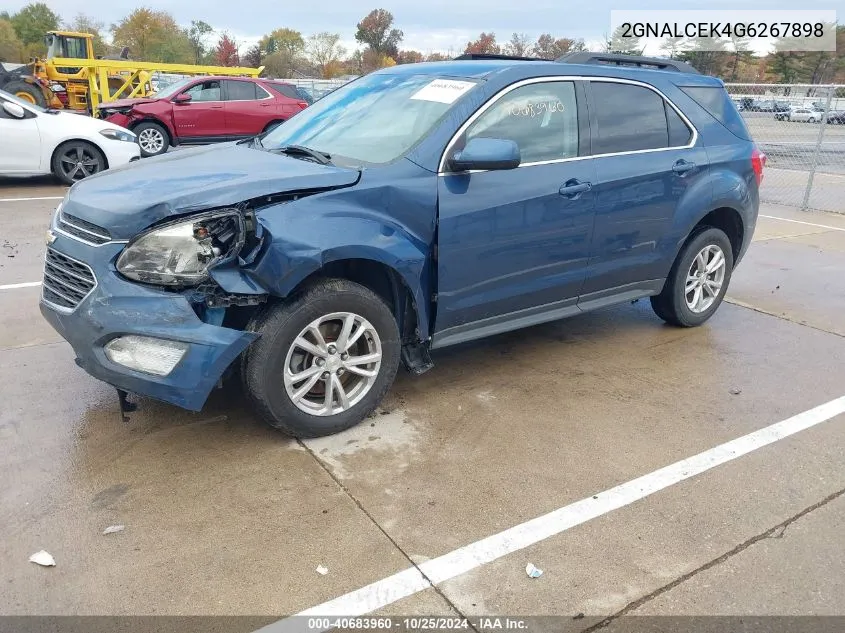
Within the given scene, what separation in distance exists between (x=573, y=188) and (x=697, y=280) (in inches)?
68.1

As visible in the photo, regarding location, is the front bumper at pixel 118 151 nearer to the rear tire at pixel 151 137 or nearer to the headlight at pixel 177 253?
the rear tire at pixel 151 137

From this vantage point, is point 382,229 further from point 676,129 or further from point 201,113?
point 201,113

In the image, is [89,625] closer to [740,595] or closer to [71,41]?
[740,595]

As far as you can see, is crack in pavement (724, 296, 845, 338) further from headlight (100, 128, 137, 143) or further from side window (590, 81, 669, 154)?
headlight (100, 128, 137, 143)

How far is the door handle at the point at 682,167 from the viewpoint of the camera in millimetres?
4703

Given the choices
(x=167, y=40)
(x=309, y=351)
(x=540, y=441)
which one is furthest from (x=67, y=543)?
(x=167, y=40)

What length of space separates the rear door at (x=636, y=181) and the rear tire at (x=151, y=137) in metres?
11.4

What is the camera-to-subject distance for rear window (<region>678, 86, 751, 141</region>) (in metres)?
5.04

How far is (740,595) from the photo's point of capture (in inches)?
103

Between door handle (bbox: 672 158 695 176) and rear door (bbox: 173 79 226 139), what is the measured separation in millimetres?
11902

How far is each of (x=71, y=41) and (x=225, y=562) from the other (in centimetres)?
2408

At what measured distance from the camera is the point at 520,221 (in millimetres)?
3918

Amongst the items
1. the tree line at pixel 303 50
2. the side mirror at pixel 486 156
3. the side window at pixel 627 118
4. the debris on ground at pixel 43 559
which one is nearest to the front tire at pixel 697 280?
the side window at pixel 627 118

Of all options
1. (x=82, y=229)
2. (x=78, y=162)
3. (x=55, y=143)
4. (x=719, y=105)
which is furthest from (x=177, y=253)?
(x=78, y=162)
